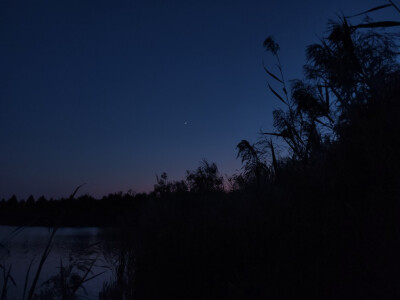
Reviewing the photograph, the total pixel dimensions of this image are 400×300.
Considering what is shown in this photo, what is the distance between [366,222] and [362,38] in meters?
6.00

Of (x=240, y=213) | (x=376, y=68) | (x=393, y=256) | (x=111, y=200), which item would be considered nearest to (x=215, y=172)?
(x=240, y=213)

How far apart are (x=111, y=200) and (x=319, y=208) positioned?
6403cm

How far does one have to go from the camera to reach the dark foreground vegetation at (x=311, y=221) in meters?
4.38

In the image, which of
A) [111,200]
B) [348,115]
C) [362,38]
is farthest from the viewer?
[111,200]

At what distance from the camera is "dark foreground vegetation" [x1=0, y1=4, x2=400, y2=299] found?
4.38 m

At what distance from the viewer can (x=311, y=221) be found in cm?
525

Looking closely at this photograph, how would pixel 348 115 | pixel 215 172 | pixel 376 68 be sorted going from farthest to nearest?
pixel 215 172, pixel 376 68, pixel 348 115

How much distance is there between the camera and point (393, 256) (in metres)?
4.05

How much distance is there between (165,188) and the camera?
17.8m

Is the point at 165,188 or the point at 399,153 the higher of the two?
the point at 165,188

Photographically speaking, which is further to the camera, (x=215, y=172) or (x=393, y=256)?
(x=215, y=172)

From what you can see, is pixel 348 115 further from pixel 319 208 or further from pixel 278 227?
pixel 278 227

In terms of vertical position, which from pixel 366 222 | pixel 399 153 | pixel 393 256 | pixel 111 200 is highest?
pixel 111 200

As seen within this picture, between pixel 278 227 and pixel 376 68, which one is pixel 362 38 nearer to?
pixel 376 68
